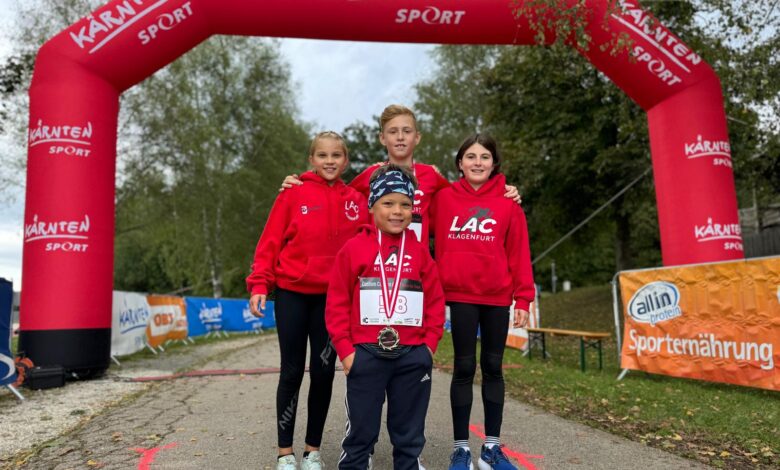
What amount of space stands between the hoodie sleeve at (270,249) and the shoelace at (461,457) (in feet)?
4.90

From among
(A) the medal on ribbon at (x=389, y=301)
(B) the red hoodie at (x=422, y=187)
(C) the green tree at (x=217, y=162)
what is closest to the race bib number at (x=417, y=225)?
(B) the red hoodie at (x=422, y=187)

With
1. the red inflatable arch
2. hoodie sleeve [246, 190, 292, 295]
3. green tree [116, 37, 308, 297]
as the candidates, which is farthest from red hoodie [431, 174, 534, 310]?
green tree [116, 37, 308, 297]

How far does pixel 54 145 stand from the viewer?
7664mm

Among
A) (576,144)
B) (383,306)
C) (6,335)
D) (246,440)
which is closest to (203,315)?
(6,335)

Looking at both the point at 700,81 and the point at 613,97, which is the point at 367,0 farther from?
the point at 613,97

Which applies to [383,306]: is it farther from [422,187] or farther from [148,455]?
[148,455]

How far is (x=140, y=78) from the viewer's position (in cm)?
847

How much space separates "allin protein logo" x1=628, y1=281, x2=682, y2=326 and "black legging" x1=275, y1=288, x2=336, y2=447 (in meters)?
5.28

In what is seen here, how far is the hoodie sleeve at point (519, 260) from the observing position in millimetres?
3529

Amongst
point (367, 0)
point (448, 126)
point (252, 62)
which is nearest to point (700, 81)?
point (367, 0)

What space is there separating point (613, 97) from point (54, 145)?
1642 centimetres

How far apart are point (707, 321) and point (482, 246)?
455cm

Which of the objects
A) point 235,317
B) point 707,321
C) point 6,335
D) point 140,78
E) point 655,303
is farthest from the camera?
point 235,317

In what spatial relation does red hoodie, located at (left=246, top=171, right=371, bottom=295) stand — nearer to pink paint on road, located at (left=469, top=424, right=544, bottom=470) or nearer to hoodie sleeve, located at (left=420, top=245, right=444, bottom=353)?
hoodie sleeve, located at (left=420, top=245, right=444, bottom=353)
